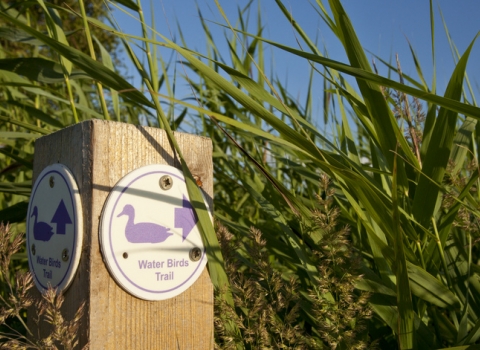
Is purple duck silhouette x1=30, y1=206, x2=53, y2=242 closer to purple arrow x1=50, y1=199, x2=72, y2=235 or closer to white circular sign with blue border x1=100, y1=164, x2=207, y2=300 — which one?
purple arrow x1=50, y1=199, x2=72, y2=235

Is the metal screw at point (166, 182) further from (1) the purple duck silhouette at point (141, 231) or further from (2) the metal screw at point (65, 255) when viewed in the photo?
(2) the metal screw at point (65, 255)

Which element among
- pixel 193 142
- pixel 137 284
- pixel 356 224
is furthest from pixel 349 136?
pixel 137 284

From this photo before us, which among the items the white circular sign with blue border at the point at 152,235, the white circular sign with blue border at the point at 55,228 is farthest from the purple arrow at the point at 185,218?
the white circular sign with blue border at the point at 55,228

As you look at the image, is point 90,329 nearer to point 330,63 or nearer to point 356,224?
point 330,63

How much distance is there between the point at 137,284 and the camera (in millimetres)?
1028

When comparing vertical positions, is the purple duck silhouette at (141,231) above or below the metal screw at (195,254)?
above

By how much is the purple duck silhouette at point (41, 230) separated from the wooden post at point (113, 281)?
0.12 metres

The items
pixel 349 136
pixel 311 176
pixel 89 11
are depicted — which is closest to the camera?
pixel 349 136

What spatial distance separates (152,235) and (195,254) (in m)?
0.12

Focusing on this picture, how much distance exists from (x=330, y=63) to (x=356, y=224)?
63cm

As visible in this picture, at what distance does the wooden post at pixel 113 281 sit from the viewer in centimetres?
99

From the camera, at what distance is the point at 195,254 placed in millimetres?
1128

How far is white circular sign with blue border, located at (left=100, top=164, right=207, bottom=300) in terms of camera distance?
101cm

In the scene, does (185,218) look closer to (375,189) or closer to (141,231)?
(141,231)
